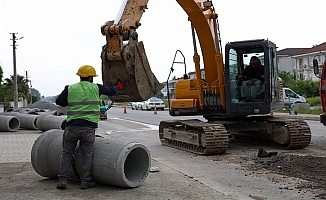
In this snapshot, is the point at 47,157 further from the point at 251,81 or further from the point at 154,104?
the point at 154,104

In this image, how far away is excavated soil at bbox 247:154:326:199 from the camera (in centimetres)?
808

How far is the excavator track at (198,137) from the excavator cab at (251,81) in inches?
39.0

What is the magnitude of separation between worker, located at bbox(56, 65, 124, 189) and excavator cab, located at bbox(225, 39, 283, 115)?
6220 mm

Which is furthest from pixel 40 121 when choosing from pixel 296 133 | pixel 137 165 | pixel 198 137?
pixel 137 165

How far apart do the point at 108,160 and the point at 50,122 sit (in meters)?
14.5

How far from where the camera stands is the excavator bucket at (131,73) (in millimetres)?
8930

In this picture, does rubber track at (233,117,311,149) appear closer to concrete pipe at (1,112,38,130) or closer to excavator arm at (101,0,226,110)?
excavator arm at (101,0,226,110)

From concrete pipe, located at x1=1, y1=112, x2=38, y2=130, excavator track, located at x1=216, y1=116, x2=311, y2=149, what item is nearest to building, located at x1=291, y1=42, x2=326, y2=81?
concrete pipe, located at x1=1, y1=112, x2=38, y2=130

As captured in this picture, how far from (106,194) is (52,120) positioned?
14.7 m

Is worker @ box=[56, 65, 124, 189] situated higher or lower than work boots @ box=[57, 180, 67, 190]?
higher

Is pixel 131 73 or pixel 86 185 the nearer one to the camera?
pixel 86 185

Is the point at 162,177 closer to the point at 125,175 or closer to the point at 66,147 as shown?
the point at 125,175

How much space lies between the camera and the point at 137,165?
320 inches

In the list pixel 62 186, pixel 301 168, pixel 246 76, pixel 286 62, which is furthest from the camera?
pixel 286 62
